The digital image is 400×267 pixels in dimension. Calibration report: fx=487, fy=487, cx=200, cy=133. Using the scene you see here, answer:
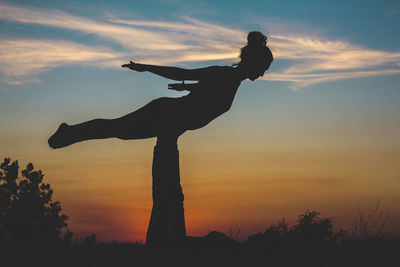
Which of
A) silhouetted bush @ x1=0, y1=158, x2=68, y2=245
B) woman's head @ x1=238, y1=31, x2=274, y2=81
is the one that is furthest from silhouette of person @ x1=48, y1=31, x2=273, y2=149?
silhouetted bush @ x1=0, y1=158, x2=68, y2=245

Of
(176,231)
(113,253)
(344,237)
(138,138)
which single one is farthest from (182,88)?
(344,237)

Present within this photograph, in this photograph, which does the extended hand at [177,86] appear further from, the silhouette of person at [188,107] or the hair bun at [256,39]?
the hair bun at [256,39]

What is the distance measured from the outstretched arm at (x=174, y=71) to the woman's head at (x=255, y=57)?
75 centimetres

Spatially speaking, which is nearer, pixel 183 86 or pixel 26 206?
pixel 183 86

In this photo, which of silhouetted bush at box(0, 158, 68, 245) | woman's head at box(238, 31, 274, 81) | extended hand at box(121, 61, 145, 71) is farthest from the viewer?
silhouetted bush at box(0, 158, 68, 245)

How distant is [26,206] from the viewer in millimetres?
31797

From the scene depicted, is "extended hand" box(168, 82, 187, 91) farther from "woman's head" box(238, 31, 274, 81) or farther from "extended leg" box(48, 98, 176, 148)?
"woman's head" box(238, 31, 274, 81)

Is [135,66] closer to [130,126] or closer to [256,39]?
[130,126]

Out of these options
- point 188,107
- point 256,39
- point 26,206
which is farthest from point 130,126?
point 26,206

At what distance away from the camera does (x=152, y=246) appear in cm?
921

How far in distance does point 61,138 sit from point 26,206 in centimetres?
2422

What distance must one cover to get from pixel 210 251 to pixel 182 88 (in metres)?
3.13

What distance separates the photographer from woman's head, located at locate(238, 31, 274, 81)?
9.45 m

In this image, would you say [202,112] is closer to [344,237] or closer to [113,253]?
[113,253]
